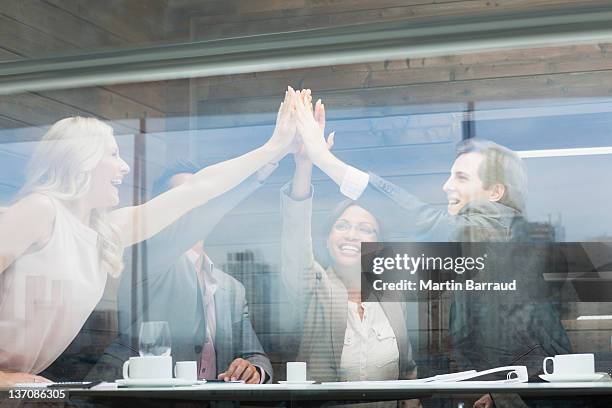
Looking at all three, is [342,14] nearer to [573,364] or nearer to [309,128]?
[309,128]

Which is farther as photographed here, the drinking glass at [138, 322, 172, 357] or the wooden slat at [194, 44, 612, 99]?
the drinking glass at [138, 322, 172, 357]

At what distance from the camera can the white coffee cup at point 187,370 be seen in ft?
6.71

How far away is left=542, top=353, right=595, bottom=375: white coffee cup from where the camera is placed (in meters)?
1.85

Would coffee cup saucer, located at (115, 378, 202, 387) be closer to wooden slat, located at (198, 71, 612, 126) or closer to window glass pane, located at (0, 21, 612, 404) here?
window glass pane, located at (0, 21, 612, 404)

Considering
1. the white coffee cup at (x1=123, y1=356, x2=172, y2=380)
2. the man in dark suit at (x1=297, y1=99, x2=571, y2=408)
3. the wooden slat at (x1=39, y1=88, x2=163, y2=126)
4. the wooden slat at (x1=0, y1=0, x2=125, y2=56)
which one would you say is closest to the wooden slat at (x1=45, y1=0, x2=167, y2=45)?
the wooden slat at (x1=0, y1=0, x2=125, y2=56)

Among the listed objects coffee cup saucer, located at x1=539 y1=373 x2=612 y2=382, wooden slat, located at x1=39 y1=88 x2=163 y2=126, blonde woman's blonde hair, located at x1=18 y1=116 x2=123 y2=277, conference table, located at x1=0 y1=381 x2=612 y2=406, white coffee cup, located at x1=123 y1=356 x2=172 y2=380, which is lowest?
conference table, located at x1=0 y1=381 x2=612 y2=406

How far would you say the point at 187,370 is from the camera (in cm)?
205

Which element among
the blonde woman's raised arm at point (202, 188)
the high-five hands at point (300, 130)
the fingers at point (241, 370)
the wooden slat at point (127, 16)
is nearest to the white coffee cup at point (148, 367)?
the fingers at point (241, 370)

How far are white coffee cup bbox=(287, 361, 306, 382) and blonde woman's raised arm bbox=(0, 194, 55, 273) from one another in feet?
1.98

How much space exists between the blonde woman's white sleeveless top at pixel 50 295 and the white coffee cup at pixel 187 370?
240mm

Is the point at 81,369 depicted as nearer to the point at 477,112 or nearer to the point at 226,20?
the point at 226,20

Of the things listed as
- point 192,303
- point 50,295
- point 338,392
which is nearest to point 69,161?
point 50,295

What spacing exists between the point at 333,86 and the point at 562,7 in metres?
0.44

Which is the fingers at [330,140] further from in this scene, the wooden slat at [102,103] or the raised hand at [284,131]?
the wooden slat at [102,103]
